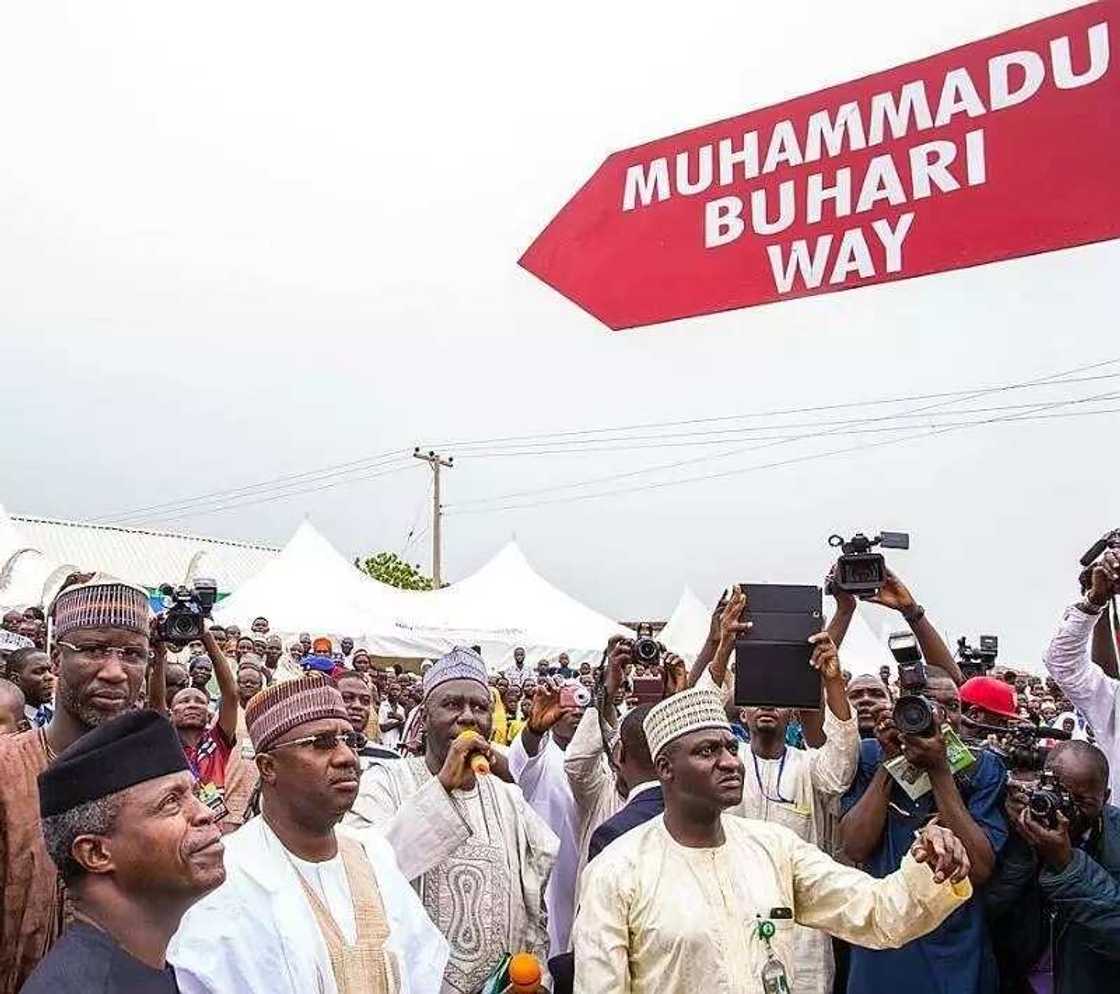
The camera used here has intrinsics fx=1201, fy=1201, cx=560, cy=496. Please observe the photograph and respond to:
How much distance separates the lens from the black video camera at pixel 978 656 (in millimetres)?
5438

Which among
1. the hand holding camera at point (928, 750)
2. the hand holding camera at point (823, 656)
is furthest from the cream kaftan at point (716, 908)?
the hand holding camera at point (823, 656)

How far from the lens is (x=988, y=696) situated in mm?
4828

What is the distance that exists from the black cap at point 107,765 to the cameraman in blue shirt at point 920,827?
214cm

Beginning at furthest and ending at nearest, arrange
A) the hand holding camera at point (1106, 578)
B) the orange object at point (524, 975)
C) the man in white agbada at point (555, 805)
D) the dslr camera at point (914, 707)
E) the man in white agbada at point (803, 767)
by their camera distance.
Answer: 1. the man in white agbada at point (555, 805)
2. the man in white agbada at point (803, 767)
3. the hand holding camera at point (1106, 578)
4. the dslr camera at point (914, 707)
5. the orange object at point (524, 975)

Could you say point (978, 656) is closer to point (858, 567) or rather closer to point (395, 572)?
point (858, 567)

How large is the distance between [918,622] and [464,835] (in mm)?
1800

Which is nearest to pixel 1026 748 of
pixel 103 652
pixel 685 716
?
pixel 685 716

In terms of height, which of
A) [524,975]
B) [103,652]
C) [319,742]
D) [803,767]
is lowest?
[524,975]

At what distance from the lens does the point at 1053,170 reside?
3.00m

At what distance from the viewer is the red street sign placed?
2971 millimetres

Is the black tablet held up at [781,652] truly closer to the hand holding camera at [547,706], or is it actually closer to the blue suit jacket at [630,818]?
the blue suit jacket at [630,818]

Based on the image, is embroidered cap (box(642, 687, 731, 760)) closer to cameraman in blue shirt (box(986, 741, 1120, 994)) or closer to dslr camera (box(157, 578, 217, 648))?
cameraman in blue shirt (box(986, 741, 1120, 994))

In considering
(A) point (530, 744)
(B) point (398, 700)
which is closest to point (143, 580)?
(B) point (398, 700)

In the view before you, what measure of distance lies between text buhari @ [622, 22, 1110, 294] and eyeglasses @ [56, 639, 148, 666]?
2053mm
